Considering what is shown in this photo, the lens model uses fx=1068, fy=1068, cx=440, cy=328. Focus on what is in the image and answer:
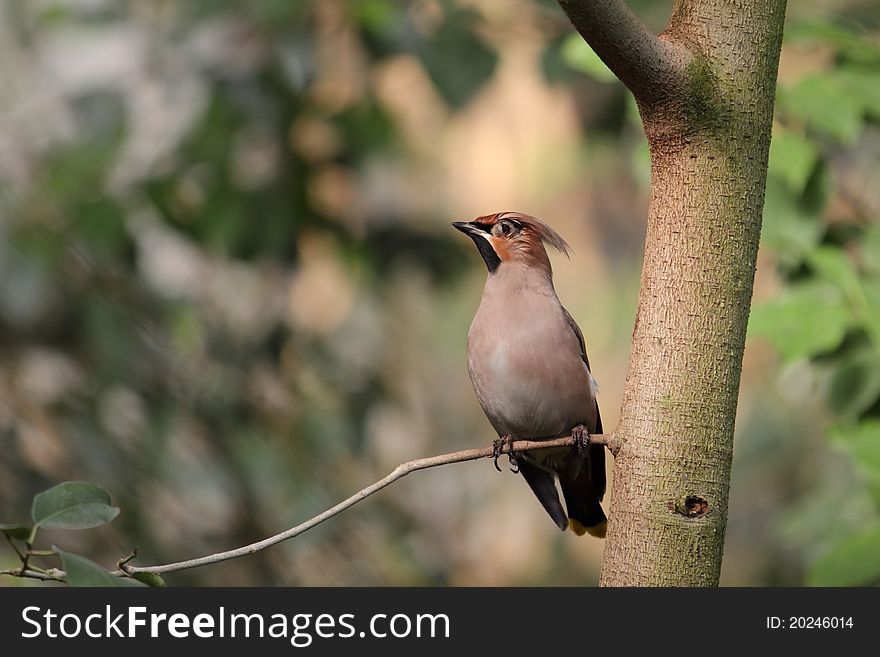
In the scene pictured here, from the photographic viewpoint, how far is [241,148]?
513cm

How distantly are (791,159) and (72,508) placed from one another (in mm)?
2191

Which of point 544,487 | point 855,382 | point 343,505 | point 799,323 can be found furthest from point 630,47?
point 855,382

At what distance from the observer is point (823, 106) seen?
304cm

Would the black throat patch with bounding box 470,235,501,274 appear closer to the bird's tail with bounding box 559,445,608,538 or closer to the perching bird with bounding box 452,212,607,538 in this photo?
the perching bird with bounding box 452,212,607,538

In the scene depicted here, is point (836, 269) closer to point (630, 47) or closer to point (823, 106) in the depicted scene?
point (823, 106)

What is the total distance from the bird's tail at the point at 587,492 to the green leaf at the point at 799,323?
56 cm

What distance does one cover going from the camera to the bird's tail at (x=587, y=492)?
3086 mm

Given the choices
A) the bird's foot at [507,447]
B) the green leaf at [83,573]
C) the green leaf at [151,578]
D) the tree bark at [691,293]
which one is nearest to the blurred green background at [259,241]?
the bird's foot at [507,447]

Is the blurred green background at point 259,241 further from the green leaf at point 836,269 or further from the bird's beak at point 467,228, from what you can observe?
the bird's beak at point 467,228

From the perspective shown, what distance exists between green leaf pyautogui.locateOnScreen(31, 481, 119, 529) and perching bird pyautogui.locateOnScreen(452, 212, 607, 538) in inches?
49.6

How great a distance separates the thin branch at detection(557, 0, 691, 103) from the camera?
155 cm

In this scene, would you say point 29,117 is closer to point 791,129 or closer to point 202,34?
point 202,34

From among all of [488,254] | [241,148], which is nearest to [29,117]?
[241,148]

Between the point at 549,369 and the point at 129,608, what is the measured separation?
1409 mm
